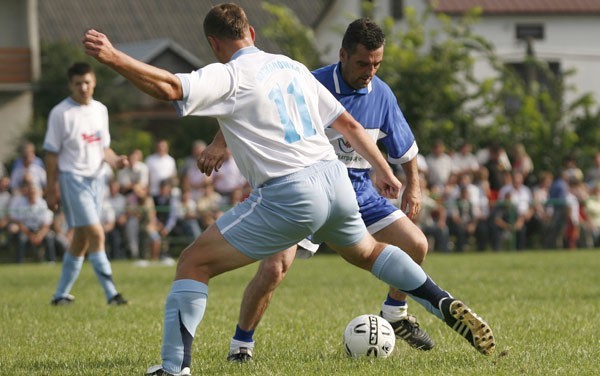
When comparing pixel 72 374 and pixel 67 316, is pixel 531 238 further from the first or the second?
pixel 72 374

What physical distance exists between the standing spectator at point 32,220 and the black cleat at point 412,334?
13.6 m

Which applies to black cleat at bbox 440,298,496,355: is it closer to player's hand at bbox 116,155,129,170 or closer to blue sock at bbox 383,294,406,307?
blue sock at bbox 383,294,406,307

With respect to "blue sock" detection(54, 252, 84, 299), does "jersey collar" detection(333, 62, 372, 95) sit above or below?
above

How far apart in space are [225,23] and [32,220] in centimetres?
1495

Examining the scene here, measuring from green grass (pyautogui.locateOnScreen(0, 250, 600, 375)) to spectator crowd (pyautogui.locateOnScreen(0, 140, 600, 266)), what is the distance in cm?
481

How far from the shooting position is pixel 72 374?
6.24m

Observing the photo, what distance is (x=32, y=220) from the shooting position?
65.2 feet

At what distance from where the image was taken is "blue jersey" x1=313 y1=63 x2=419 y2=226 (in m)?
6.98

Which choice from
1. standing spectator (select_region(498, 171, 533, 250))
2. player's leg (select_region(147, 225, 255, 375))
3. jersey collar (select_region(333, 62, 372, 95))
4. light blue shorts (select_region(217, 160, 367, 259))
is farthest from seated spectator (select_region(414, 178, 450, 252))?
player's leg (select_region(147, 225, 255, 375))

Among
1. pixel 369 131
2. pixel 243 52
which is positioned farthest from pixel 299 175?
pixel 369 131

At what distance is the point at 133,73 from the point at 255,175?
997 mm

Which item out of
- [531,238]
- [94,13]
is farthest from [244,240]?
[94,13]

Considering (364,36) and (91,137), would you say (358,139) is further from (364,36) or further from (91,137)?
(91,137)

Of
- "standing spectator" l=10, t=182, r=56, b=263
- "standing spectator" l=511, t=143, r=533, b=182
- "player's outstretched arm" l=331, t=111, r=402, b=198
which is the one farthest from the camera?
"standing spectator" l=511, t=143, r=533, b=182
